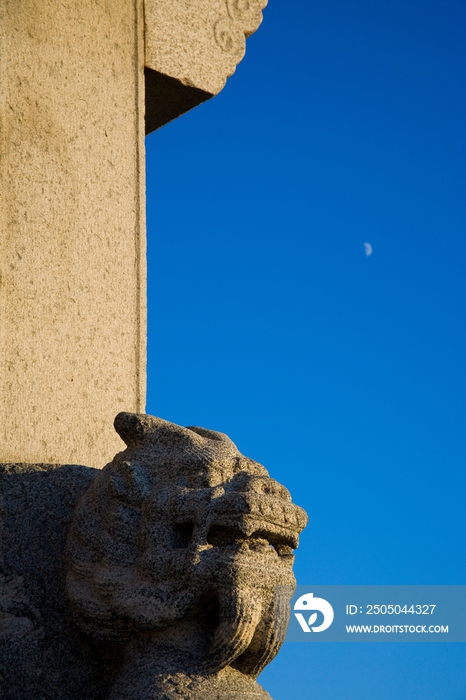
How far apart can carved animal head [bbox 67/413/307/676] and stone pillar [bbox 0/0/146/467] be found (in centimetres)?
58

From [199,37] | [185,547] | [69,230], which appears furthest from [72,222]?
[185,547]

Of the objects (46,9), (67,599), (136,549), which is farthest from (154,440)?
(46,9)

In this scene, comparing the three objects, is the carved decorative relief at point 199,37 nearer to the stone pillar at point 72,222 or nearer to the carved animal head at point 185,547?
the stone pillar at point 72,222

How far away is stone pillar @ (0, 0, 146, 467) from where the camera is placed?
3.73 m

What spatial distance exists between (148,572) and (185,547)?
140mm

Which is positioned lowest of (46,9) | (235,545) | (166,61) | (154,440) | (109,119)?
(235,545)

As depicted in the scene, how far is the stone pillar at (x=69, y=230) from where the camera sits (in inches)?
147

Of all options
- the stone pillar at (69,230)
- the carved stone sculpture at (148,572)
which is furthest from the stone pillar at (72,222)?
the carved stone sculpture at (148,572)

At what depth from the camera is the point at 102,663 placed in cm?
326

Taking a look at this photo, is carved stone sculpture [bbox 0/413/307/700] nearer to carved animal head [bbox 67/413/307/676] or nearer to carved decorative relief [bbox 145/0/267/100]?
carved animal head [bbox 67/413/307/676]

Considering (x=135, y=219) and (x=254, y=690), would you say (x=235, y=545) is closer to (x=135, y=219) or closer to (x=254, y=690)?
(x=254, y=690)

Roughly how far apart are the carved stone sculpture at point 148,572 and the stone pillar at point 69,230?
369mm

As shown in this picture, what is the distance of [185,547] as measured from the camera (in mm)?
3012

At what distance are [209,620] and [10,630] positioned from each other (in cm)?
75
